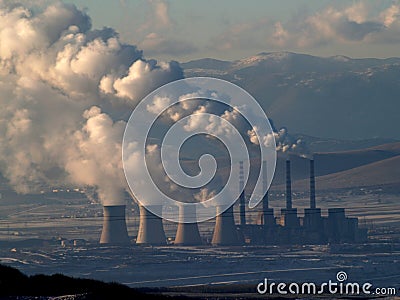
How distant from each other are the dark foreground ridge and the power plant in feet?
167

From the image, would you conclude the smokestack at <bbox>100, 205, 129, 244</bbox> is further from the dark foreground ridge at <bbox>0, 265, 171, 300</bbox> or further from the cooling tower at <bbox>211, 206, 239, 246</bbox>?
the dark foreground ridge at <bbox>0, 265, 171, 300</bbox>

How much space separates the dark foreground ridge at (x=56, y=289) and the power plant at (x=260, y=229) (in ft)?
167

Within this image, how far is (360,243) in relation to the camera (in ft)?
266

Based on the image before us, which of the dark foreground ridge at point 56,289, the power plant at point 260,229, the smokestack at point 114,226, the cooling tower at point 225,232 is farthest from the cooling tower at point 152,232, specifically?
the dark foreground ridge at point 56,289

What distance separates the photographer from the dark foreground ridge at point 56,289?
21.0 meters

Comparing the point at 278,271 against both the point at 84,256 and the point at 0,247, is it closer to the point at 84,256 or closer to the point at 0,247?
the point at 84,256

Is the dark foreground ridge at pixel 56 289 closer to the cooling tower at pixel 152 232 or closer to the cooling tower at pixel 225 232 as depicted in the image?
the cooling tower at pixel 152 232

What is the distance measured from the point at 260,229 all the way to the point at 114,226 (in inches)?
451

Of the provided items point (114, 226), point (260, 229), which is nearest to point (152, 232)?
point (114, 226)

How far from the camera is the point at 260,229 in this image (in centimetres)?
8119

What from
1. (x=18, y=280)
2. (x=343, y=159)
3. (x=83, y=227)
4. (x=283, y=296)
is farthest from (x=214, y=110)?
(x=343, y=159)

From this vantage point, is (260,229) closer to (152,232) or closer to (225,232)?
(225,232)

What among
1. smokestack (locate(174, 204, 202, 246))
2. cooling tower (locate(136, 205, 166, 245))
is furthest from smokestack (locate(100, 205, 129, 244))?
smokestack (locate(174, 204, 202, 246))

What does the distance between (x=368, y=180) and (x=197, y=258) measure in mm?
56670
